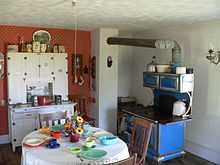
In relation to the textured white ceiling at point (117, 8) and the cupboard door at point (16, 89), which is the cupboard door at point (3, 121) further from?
the textured white ceiling at point (117, 8)

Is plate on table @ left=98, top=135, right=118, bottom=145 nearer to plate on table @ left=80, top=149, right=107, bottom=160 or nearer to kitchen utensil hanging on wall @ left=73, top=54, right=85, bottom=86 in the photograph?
plate on table @ left=80, top=149, right=107, bottom=160

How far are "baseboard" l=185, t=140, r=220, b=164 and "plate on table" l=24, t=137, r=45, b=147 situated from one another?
2.87 metres

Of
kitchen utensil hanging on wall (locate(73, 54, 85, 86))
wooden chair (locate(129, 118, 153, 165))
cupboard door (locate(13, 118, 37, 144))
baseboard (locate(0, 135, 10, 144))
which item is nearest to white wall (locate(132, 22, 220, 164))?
wooden chair (locate(129, 118, 153, 165))

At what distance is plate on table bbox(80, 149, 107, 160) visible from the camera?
2537 mm

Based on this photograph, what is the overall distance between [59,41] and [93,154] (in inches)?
133

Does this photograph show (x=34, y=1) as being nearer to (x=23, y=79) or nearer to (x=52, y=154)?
(x=52, y=154)

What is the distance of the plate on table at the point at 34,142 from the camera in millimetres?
2838

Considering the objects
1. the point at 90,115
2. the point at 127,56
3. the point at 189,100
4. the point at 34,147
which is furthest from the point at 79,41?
the point at 34,147

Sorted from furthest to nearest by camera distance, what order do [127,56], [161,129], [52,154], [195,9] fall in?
[127,56]
[161,129]
[195,9]
[52,154]

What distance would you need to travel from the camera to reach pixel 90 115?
5.83m

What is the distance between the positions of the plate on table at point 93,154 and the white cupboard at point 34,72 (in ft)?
8.96

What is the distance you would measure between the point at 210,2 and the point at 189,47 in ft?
6.55

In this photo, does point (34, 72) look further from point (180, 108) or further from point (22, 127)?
point (180, 108)

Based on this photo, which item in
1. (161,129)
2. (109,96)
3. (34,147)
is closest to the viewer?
(34,147)
